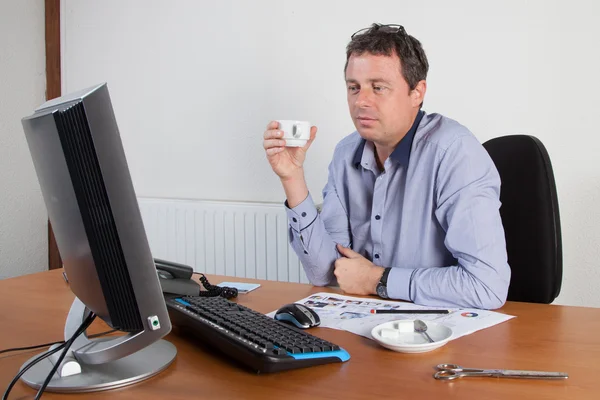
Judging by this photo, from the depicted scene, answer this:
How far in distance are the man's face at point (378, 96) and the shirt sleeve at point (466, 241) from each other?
179mm

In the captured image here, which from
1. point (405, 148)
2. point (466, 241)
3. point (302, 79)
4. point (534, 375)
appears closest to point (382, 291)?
point (466, 241)

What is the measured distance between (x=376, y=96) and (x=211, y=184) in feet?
4.87

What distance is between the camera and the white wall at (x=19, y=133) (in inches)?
123

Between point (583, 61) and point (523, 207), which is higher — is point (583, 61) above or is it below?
above

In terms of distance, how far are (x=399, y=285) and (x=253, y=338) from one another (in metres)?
0.51

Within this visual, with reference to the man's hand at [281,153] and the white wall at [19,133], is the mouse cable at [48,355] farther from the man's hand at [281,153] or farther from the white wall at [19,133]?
the white wall at [19,133]

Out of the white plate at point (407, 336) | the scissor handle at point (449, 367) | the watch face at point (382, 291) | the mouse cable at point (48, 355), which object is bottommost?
the watch face at point (382, 291)

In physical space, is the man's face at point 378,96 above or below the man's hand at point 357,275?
above

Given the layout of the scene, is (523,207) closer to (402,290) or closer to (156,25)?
(402,290)

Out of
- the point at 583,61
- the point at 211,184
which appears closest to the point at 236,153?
the point at 211,184

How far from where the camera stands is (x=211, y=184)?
9.81 feet

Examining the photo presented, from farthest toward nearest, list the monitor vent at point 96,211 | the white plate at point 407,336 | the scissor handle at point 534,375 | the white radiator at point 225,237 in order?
the white radiator at point 225,237 → the white plate at point 407,336 → the scissor handle at point 534,375 → the monitor vent at point 96,211

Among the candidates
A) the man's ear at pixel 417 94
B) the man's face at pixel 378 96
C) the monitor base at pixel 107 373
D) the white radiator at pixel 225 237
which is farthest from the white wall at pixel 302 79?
the monitor base at pixel 107 373

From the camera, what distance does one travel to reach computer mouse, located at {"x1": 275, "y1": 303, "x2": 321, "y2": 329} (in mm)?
1126
